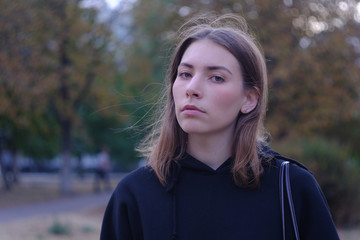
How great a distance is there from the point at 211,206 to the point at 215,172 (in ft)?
0.49

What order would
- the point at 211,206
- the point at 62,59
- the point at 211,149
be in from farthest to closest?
the point at 62,59 < the point at 211,149 < the point at 211,206

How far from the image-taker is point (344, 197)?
11844 mm

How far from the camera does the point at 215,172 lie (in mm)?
2234

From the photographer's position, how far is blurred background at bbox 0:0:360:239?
1264 centimetres

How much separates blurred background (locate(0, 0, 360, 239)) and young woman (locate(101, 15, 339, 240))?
26.4 feet

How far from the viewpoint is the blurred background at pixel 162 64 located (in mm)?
12642

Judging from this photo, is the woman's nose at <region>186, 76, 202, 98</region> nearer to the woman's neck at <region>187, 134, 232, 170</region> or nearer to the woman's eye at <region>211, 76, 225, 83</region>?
the woman's eye at <region>211, 76, 225, 83</region>

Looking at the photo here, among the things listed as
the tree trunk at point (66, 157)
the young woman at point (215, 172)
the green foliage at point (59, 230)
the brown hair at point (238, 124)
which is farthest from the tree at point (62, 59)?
the young woman at point (215, 172)

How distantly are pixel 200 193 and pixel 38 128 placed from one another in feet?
65.1

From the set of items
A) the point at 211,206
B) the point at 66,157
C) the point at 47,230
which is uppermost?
the point at 211,206

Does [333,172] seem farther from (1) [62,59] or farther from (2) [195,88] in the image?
(1) [62,59]

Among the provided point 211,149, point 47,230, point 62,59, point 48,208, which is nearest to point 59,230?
point 47,230

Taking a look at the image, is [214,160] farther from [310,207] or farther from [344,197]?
[344,197]

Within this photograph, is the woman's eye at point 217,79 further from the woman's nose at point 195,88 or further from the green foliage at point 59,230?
the green foliage at point 59,230
